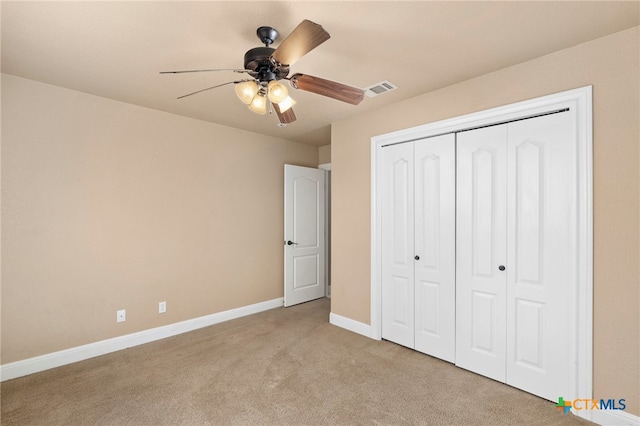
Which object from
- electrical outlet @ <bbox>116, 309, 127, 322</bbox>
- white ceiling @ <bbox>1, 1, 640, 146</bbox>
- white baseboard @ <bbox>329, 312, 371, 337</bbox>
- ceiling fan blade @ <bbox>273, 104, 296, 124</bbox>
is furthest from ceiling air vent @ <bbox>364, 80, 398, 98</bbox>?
electrical outlet @ <bbox>116, 309, 127, 322</bbox>

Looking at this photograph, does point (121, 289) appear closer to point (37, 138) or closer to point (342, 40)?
point (37, 138)

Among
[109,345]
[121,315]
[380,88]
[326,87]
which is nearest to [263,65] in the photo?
[326,87]

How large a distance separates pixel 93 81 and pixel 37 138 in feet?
2.30

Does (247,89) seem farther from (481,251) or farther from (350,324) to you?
(350,324)

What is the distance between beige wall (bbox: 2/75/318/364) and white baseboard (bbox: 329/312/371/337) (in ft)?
3.77

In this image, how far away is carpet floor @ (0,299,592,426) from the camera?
2.09m

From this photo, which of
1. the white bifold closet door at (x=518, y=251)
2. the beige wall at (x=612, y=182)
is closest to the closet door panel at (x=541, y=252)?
the white bifold closet door at (x=518, y=251)

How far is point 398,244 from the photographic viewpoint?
3234 millimetres

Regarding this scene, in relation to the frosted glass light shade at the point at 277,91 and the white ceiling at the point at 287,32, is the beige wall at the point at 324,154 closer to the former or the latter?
the white ceiling at the point at 287,32

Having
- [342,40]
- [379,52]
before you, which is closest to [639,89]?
[379,52]

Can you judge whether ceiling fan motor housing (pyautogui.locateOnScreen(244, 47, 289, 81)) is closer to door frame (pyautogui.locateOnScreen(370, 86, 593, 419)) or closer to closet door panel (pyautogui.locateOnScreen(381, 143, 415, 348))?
closet door panel (pyautogui.locateOnScreen(381, 143, 415, 348))

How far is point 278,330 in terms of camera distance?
364cm

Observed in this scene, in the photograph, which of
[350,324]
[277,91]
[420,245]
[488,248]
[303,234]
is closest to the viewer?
[277,91]

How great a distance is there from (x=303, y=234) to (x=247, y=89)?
3.09 m
